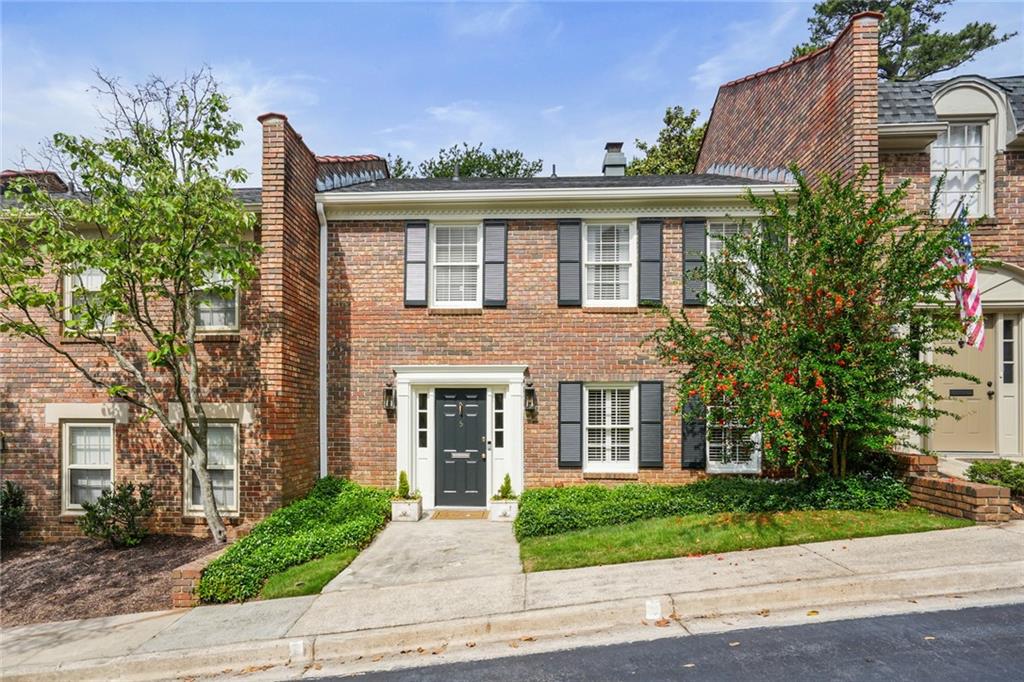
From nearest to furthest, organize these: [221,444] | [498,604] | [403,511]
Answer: [498,604] → [403,511] → [221,444]

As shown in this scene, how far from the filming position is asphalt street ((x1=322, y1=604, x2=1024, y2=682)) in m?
4.38

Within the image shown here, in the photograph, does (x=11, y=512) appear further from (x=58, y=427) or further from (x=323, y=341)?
(x=323, y=341)

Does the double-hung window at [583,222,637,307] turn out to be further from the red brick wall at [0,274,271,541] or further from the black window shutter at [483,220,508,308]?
the red brick wall at [0,274,271,541]

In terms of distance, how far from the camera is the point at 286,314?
919 centimetres

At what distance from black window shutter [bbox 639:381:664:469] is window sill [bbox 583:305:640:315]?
4.18 feet

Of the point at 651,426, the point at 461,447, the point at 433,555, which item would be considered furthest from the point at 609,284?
the point at 433,555

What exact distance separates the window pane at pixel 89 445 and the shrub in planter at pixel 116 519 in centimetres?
91

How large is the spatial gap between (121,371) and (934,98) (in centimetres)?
1510

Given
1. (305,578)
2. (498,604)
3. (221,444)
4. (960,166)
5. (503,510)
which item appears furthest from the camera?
(960,166)

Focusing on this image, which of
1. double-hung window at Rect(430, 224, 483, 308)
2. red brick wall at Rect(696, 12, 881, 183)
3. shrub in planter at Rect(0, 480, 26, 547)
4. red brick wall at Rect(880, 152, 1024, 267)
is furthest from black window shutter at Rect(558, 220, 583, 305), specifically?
shrub in planter at Rect(0, 480, 26, 547)

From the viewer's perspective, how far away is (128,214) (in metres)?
7.71

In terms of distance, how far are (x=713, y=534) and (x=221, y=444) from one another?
8.02m

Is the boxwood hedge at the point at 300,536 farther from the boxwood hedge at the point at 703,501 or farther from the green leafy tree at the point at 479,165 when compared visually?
the green leafy tree at the point at 479,165

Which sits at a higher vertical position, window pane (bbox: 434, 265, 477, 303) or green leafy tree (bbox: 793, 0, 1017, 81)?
green leafy tree (bbox: 793, 0, 1017, 81)
